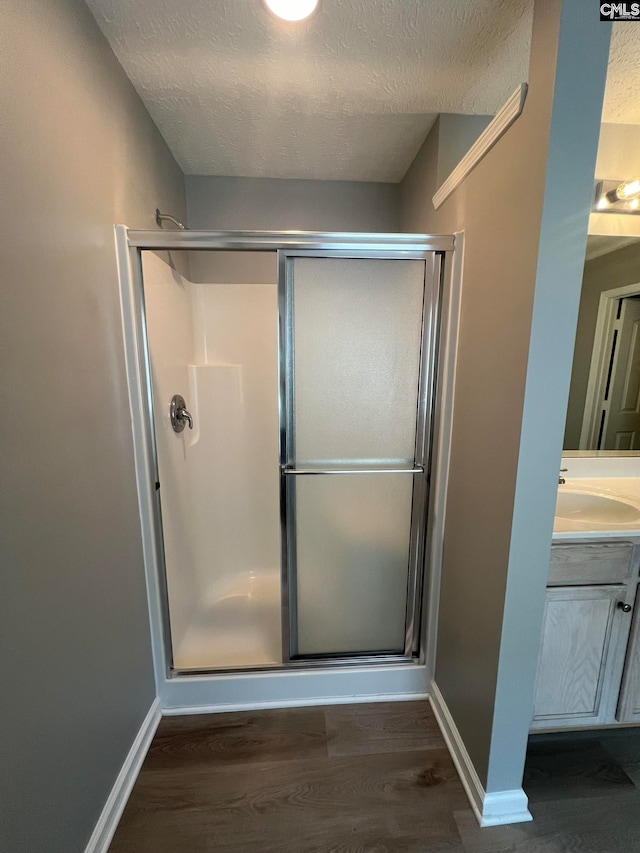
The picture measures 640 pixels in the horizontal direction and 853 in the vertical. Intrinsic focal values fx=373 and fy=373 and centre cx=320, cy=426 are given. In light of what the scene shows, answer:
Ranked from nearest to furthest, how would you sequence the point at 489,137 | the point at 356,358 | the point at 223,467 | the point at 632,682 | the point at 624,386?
the point at 489,137
the point at 632,682
the point at 356,358
the point at 624,386
the point at 223,467

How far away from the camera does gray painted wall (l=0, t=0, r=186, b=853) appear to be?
83cm

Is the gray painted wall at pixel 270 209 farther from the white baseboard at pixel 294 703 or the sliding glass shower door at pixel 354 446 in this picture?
the white baseboard at pixel 294 703

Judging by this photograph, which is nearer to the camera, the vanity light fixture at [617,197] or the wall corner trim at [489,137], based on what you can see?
the wall corner trim at [489,137]

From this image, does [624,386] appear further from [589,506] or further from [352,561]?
[352,561]

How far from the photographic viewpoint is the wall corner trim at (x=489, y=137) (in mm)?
990

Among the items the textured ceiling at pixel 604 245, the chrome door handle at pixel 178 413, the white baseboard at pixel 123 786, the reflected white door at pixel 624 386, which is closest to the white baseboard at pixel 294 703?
the white baseboard at pixel 123 786

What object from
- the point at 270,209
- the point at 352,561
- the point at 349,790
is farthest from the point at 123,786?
the point at 270,209

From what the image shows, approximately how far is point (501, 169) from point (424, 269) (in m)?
0.40

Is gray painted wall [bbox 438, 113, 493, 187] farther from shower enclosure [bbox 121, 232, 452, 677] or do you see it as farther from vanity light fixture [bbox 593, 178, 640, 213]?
vanity light fixture [bbox 593, 178, 640, 213]

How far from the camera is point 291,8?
1006 millimetres

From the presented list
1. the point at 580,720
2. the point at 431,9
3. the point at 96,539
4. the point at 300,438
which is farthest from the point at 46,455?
the point at 580,720

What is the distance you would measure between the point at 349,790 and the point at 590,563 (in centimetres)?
117

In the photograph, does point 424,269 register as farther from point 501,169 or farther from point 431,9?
point 431,9

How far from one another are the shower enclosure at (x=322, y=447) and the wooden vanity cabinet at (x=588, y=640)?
19.9 inches
